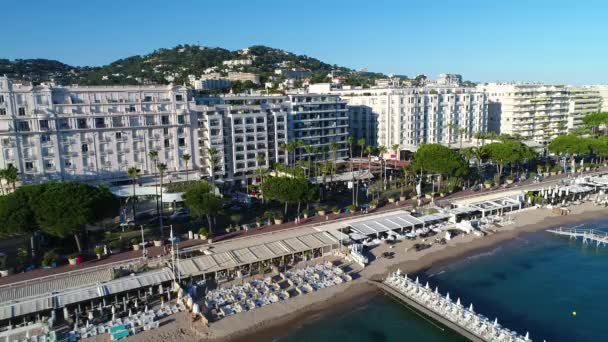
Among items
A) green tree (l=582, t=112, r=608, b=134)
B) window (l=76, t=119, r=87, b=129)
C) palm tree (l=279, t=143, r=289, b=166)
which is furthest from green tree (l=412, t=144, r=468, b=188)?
green tree (l=582, t=112, r=608, b=134)

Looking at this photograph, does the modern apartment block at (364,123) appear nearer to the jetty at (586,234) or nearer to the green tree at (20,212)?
the jetty at (586,234)

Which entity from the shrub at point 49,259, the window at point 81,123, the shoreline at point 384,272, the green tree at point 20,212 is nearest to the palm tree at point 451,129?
the shoreline at point 384,272

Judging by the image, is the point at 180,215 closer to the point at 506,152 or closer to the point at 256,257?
the point at 256,257

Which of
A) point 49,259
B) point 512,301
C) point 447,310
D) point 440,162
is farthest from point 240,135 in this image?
point 512,301

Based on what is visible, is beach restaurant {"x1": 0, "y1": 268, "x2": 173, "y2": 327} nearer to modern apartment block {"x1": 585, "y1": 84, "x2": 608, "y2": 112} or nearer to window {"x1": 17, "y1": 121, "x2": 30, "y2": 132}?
window {"x1": 17, "y1": 121, "x2": 30, "y2": 132}

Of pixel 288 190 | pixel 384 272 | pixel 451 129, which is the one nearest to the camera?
pixel 384 272

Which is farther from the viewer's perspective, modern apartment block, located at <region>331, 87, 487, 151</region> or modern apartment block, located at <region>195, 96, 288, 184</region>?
modern apartment block, located at <region>331, 87, 487, 151</region>

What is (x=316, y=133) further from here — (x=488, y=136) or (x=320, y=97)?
(x=488, y=136)
